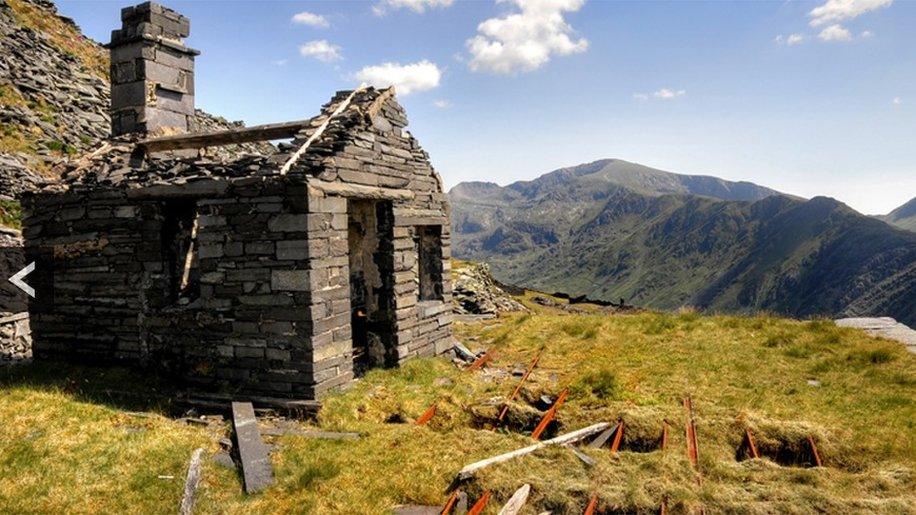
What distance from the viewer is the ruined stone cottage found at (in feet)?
28.1

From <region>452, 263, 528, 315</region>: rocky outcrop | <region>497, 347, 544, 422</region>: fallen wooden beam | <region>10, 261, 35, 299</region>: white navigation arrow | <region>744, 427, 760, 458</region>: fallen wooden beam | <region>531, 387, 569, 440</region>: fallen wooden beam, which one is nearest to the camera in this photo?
<region>744, 427, 760, 458</region>: fallen wooden beam

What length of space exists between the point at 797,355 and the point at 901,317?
122284mm

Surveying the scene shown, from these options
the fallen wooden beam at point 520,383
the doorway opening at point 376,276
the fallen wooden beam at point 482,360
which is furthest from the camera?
the fallen wooden beam at point 482,360

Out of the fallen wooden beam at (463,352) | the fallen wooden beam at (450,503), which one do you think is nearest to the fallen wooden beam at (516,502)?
the fallen wooden beam at (450,503)

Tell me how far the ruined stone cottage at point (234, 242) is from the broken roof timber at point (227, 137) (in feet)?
0.13

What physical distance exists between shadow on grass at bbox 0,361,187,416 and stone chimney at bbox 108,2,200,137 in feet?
16.4

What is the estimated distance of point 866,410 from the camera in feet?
27.1

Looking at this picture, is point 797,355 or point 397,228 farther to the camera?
point 797,355

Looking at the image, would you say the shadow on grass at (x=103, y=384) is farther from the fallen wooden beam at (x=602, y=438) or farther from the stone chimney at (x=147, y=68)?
the fallen wooden beam at (x=602, y=438)

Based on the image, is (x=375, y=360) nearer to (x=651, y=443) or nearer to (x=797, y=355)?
(x=651, y=443)

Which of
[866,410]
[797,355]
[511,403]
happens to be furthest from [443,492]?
[797,355]

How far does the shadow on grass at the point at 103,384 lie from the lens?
8.62 m

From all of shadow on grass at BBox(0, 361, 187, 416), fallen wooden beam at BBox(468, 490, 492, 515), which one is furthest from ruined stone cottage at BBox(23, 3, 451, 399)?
fallen wooden beam at BBox(468, 490, 492, 515)

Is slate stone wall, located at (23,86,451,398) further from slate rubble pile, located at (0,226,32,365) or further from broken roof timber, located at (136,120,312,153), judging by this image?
slate rubble pile, located at (0,226,32,365)
